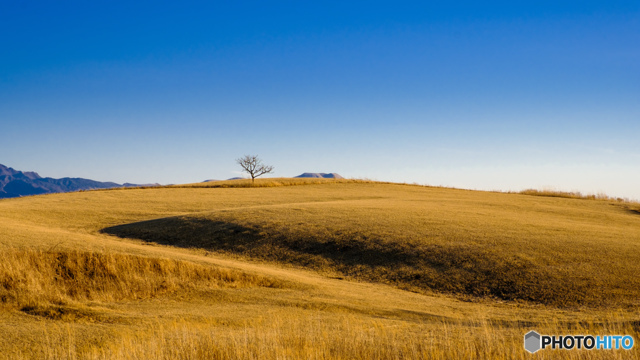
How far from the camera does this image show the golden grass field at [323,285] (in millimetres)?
7734

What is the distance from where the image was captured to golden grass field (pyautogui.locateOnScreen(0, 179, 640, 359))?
25.4 feet

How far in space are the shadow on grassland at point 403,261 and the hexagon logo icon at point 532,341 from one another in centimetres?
404

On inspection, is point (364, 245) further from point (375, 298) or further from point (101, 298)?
point (101, 298)

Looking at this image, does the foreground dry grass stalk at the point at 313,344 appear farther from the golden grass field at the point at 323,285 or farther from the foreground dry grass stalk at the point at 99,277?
the foreground dry grass stalk at the point at 99,277

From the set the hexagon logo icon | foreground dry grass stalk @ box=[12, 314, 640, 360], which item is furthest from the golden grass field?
the hexagon logo icon

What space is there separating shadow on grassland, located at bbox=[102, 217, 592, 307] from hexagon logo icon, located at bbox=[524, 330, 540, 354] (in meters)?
4.04

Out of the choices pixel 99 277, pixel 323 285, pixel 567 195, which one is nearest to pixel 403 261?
pixel 323 285

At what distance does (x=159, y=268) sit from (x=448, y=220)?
13651 mm

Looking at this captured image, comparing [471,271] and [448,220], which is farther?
[448,220]

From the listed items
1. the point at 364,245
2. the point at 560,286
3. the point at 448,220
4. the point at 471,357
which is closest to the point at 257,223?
the point at 364,245

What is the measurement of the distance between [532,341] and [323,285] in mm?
6849

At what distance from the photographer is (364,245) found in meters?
17.7

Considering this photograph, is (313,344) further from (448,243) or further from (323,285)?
(448,243)

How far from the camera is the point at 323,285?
13.5 meters
